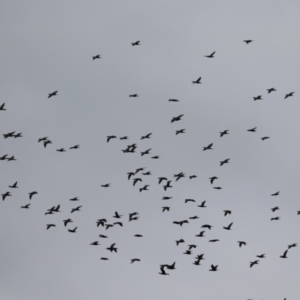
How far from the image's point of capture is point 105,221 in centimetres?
13425

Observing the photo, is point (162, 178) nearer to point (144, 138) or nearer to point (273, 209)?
point (144, 138)

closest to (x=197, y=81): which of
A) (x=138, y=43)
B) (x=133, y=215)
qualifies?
(x=138, y=43)

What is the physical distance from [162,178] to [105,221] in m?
8.86

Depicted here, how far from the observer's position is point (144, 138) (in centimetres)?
13762

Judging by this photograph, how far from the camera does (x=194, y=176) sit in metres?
137

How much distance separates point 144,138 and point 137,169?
13.2ft

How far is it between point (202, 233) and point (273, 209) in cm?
965

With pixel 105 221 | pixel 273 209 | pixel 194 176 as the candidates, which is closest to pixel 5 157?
pixel 105 221

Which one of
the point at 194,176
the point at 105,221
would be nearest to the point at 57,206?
the point at 105,221

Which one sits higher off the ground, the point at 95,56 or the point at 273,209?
the point at 95,56

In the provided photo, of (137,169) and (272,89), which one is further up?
(272,89)

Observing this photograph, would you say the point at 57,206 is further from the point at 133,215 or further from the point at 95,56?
the point at 95,56

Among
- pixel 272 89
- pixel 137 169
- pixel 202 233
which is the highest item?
pixel 272 89

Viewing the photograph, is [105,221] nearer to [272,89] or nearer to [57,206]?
[57,206]
